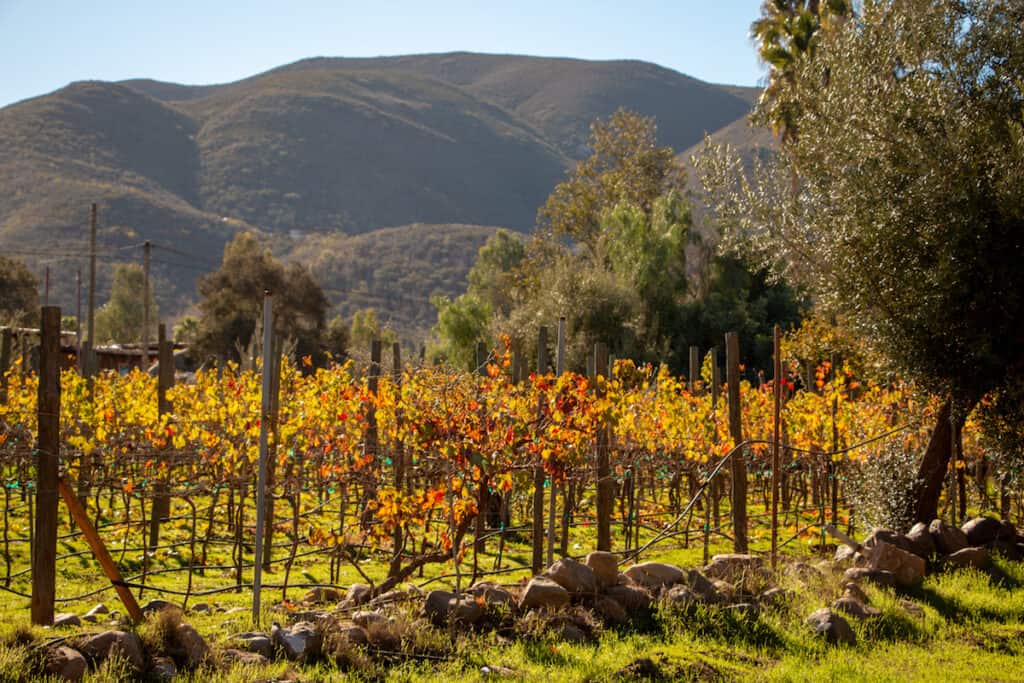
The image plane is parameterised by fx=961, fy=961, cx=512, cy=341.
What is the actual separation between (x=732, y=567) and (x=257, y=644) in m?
4.35

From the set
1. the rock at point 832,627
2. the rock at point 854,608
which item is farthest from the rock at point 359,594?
the rock at point 854,608

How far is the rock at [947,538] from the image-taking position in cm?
988

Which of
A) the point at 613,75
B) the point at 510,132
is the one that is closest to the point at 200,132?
the point at 510,132

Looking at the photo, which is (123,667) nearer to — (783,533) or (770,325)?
(783,533)

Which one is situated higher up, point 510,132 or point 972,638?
point 510,132

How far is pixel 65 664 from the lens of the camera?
5.41 metres

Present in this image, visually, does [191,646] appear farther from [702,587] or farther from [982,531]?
[982,531]

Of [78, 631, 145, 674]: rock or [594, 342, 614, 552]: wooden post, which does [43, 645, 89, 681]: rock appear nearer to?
[78, 631, 145, 674]: rock

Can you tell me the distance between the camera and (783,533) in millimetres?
13398

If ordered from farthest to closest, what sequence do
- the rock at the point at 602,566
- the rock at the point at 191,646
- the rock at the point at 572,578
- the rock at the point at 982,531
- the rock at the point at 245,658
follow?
the rock at the point at 982,531 < the rock at the point at 602,566 < the rock at the point at 572,578 < the rock at the point at 245,658 < the rock at the point at 191,646

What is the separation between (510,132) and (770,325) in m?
120

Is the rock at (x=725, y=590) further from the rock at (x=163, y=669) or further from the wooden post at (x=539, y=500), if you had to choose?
the rock at (x=163, y=669)

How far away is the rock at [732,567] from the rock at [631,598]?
101 cm

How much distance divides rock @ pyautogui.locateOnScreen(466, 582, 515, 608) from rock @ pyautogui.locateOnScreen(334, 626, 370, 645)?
1.11 metres
